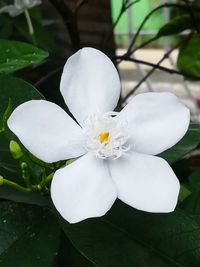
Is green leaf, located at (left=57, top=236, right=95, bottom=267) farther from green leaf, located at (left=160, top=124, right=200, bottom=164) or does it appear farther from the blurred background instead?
the blurred background

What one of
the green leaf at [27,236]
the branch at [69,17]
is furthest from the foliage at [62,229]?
the branch at [69,17]

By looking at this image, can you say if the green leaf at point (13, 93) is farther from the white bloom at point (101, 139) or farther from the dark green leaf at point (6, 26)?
the dark green leaf at point (6, 26)

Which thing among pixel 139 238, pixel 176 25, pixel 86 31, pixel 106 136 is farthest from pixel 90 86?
pixel 86 31

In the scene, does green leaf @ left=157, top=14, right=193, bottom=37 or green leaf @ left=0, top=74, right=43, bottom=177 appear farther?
green leaf @ left=157, top=14, right=193, bottom=37

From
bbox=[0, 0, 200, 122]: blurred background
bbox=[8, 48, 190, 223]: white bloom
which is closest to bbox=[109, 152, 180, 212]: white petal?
bbox=[8, 48, 190, 223]: white bloom

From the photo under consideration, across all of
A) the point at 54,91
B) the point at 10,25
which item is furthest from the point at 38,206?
the point at 10,25

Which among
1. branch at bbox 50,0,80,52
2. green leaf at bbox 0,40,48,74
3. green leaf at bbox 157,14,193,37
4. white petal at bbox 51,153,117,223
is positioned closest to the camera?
white petal at bbox 51,153,117,223
